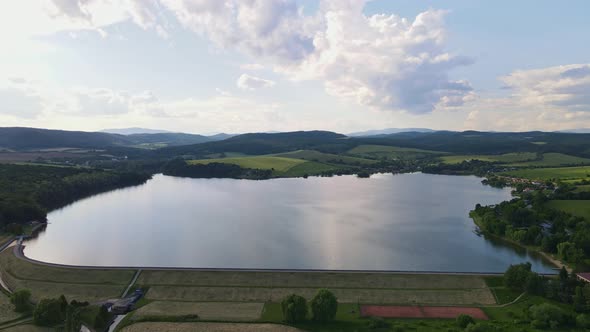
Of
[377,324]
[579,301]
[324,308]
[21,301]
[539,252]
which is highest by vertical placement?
[324,308]

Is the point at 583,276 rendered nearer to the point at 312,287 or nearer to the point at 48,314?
the point at 312,287

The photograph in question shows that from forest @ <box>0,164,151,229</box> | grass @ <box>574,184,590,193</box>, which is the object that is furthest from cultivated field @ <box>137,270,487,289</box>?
grass @ <box>574,184,590,193</box>

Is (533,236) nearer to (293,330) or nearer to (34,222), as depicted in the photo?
(293,330)

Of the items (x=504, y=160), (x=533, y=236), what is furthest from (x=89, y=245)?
(x=504, y=160)

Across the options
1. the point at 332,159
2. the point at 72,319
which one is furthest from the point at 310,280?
the point at 332,159

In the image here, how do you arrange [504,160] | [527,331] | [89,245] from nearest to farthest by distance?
1. [527,331]
2. [89,245]
3. [504,160]

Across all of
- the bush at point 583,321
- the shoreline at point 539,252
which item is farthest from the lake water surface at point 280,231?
the bush at point 583,321
